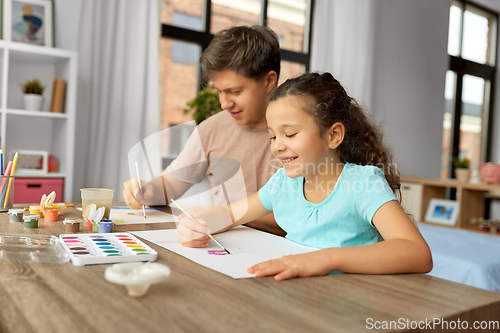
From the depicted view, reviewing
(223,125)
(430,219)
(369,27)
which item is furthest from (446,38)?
(223,125)

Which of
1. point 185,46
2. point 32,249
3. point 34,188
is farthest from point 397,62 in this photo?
point 32,249

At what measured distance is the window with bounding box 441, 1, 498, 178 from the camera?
15.9 ft

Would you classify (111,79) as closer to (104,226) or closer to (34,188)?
(34,188)

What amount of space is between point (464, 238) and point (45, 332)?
223 cm

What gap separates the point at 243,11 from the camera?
3531 mm

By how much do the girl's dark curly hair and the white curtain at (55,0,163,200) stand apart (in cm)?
183

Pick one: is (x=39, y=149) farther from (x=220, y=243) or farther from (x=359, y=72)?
(x=359, y=72)

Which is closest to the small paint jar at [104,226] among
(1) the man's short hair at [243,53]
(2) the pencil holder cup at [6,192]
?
(2) the pencil holder cup at [6,192]

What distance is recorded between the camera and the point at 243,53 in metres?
1.38

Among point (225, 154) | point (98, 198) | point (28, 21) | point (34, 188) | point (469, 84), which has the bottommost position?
point (34, 188)

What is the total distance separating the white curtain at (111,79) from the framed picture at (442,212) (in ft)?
7.62

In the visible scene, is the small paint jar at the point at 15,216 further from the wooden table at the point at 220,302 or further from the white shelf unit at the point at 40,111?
the white shelf unit at the point at 40,111

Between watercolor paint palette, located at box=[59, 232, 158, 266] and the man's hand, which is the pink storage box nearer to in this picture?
the man's hand

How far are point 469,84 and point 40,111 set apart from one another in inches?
175
